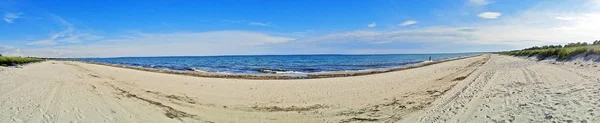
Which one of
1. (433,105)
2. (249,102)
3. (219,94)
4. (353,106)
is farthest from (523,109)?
(219,94)

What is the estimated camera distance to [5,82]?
1462 cm

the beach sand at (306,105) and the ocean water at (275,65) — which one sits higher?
the beach sand at (306,105)

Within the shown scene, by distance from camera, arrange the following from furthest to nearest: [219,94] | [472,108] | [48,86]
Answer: [219,94]
[48,86]
[472,108]

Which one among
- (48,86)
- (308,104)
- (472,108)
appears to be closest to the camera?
(472,108)

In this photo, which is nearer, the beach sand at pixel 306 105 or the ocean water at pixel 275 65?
the beach sand at pixel 306 105

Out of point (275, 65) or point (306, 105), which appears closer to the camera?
point (306, 105)

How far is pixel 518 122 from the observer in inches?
269

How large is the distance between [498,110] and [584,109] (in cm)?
154

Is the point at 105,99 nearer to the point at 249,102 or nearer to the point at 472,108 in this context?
the point at 249,102

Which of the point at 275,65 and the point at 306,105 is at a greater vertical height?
the point at 306,105

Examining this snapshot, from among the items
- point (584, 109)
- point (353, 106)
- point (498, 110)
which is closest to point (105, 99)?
point (353, 106)

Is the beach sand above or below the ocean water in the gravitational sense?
above

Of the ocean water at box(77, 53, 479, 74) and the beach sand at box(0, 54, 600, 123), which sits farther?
the ocean water at box(77, 53, 479, 74)

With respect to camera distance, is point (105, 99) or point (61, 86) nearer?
point (105, 99)
